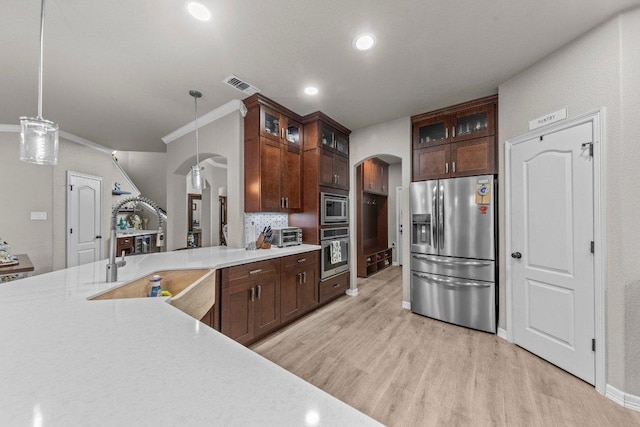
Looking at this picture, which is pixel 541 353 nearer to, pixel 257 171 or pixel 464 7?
pixel 464 7

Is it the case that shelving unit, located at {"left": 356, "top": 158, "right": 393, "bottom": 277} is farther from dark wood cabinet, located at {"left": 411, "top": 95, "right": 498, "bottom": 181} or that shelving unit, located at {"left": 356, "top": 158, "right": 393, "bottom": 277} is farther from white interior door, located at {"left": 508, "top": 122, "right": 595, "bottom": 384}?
white interior door, located at {"left": 508, "top": 122, "right": 595, "bottom": 384}

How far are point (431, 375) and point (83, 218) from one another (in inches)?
227

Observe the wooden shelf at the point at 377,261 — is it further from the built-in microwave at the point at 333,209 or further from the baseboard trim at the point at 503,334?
the baseboard trim at the point at 503,334

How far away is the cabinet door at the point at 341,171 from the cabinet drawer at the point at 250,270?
1.61 metres

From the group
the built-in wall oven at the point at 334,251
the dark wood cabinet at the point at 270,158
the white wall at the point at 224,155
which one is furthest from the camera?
the built-in wall oven at the point at 334,251

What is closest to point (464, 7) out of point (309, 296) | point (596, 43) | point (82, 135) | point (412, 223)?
point (596, 43)

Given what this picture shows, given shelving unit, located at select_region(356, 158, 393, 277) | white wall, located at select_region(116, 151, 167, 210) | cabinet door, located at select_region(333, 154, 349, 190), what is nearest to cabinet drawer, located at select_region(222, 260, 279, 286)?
cabinet door, located at select_region(333, 154, 349, 190)

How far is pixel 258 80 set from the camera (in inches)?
101

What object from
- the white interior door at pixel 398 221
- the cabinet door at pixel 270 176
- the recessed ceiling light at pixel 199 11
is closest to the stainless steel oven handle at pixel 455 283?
the cabinet door at pixel 270 176

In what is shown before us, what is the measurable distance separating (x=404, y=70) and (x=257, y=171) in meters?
1.86

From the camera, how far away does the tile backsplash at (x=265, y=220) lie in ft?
10.6

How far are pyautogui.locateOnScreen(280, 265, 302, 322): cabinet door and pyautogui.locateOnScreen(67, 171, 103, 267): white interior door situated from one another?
403 cm

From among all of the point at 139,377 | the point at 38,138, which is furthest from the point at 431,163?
the point at 38,138

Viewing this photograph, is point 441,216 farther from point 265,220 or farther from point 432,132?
point 265,220
